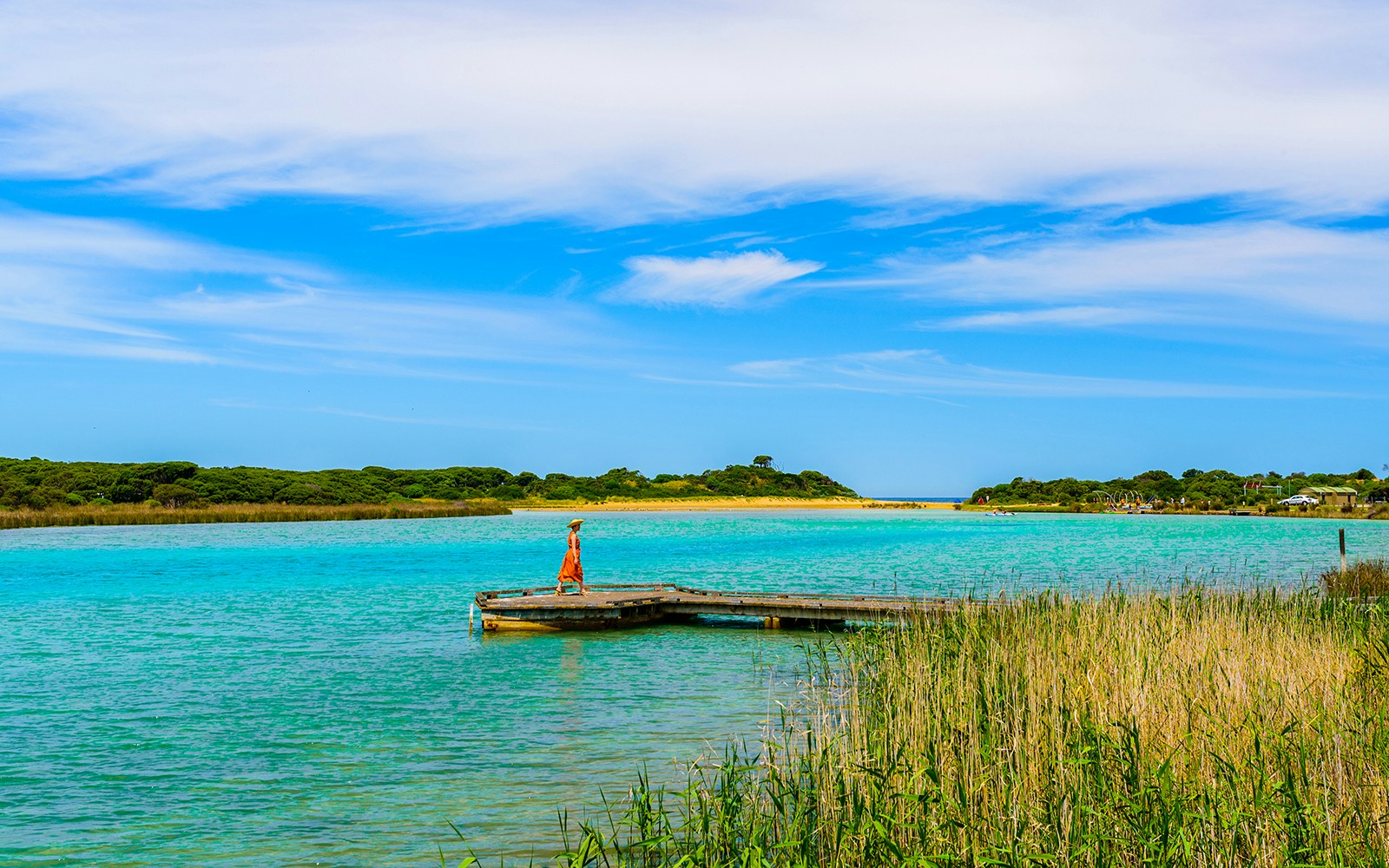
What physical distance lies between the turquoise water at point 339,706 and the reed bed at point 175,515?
139 ft

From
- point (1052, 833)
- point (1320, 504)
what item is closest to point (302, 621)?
point (1052, 833)

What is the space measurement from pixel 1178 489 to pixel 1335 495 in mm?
34529

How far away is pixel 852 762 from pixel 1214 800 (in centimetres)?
235

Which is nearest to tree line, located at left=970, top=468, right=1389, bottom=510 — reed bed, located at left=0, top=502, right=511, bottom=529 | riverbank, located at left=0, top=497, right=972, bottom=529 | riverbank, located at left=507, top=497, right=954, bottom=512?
riverbank, located at left=507, top=497, right=954, bottom=512

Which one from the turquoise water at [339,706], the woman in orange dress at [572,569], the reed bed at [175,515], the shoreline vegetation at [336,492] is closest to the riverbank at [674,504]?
the shoreline vegetation at [336,492]

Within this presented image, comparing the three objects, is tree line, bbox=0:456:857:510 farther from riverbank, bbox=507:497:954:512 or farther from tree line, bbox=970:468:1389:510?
tree line, bbox=970:468:1389:510

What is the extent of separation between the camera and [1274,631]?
11508 millimetres

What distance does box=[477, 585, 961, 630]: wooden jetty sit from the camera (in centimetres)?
2200

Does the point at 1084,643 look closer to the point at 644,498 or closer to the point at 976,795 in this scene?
the point at 976,795

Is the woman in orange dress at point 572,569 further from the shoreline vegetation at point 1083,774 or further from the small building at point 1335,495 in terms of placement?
the small building at point 1335,495

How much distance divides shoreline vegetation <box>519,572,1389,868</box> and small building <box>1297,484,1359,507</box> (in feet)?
377

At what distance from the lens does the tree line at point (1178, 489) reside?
5167 inches

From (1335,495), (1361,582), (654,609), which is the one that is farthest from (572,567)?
(1335,495)

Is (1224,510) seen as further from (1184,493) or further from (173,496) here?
(173,496)
